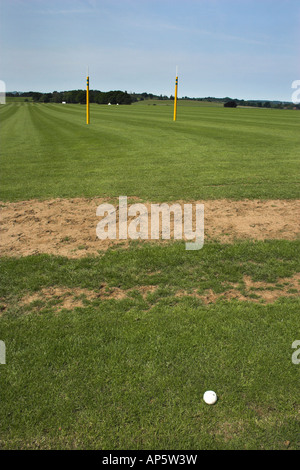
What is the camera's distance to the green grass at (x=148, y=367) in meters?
2.81

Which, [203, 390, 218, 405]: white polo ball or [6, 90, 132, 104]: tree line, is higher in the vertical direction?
[6, 90, 132, 104]: tree line

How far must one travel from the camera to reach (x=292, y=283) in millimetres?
4953

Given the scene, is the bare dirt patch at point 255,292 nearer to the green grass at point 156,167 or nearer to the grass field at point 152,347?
the grass field at point 152,347

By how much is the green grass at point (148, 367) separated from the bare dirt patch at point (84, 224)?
98 centimetres

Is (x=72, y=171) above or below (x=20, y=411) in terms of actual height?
above

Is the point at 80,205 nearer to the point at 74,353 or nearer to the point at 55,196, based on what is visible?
the point at 55,196

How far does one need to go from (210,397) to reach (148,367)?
0.70m

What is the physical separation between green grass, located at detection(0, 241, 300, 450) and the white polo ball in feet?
0.15

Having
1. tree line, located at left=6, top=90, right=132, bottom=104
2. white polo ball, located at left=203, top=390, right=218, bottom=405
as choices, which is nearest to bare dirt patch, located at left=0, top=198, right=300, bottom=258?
white polo ball, located at left=203, top=390, right=218, bottom=405

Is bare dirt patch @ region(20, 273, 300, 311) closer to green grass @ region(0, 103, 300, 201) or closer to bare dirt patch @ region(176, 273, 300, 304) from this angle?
bare dirt patch @ region(176, 273, 300, 304)

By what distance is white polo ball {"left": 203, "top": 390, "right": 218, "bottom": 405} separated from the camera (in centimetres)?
301

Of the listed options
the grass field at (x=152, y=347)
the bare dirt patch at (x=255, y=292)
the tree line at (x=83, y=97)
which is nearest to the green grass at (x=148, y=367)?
the grass field at (x=152, y=347)
